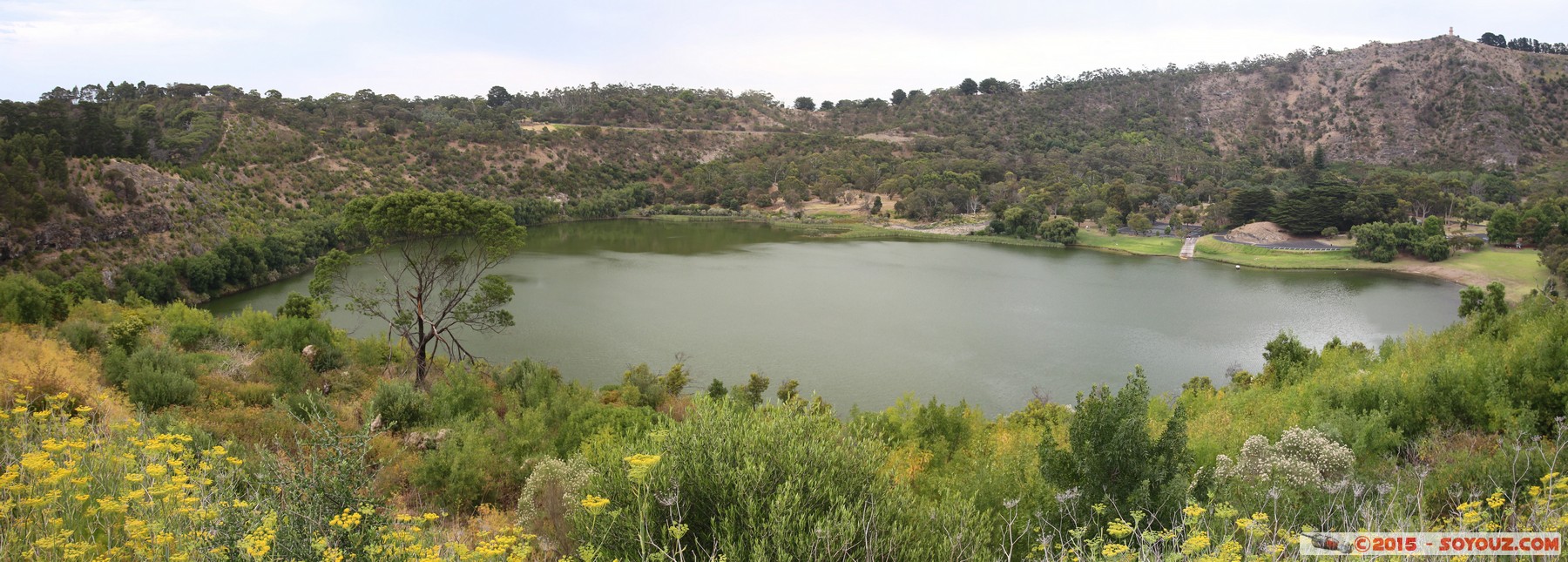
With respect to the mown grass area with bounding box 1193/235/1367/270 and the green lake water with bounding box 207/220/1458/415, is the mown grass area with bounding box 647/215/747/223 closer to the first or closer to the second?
the green lake water with bounding box 207/220/1458/415

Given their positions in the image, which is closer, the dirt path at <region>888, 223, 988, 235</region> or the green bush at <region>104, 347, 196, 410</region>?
the green bush at <region>104, 347, 196, 410</region>

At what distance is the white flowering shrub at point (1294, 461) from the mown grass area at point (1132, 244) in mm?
41496

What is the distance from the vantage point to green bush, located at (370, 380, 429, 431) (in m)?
11.7

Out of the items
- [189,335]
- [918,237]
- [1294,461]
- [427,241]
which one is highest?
[427,241]

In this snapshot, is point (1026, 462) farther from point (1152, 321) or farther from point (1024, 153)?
point (1024, 153)

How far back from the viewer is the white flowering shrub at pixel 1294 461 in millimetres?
7207

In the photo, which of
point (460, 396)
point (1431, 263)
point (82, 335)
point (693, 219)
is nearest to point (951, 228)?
point (693, 219)

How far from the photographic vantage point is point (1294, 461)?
746 centimetres

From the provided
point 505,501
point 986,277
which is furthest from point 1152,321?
point 505,501

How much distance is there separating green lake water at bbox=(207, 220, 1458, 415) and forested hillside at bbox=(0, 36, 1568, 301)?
17.9 feet

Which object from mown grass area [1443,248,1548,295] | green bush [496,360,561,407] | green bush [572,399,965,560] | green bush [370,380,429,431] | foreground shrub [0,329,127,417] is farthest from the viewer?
mown grass area [1443,248,1548,295]

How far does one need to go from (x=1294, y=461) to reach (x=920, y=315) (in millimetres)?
20853

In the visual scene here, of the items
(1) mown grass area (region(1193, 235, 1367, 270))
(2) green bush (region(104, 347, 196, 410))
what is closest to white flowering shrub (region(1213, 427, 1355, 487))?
(2) green bush (region(104, 347, 196, 410))

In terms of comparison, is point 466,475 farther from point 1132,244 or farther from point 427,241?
point 1132,244
